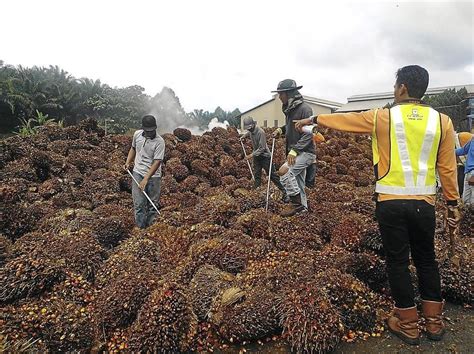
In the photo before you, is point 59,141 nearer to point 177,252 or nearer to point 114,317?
point 177,252

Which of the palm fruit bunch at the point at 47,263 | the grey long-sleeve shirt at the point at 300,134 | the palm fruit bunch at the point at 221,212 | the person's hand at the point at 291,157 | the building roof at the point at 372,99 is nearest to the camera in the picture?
the palm fruit bunch at the point at 47,263

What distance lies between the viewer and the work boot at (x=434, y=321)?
11.9ft

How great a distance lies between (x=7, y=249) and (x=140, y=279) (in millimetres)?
2543

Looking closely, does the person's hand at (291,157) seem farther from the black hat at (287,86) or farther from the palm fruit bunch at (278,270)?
the palm fruit bunch at (278,270)

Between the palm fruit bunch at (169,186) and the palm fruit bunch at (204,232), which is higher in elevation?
Answer: the palm fruit bunch at (169,186)

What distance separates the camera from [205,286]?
4215 millimetres

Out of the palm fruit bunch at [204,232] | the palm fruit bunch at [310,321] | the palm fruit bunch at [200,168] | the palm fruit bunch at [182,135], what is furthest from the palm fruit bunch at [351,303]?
the palm fruit bunch at [182,135]

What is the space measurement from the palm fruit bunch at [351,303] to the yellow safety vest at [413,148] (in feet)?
3.66

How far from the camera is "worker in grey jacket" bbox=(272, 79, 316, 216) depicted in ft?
19.9

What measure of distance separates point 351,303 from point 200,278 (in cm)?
169

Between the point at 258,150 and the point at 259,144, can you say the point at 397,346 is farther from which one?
the point at 259,144

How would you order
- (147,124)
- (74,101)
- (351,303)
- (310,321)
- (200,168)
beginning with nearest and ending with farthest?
(310,321) → (351,303) → (147,124) → (200,168) → (74,101)

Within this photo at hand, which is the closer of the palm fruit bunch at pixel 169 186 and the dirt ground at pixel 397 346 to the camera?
the dirt ground at pixel 397 346

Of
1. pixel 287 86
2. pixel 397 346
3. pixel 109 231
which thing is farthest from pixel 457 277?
pixel 109 231
